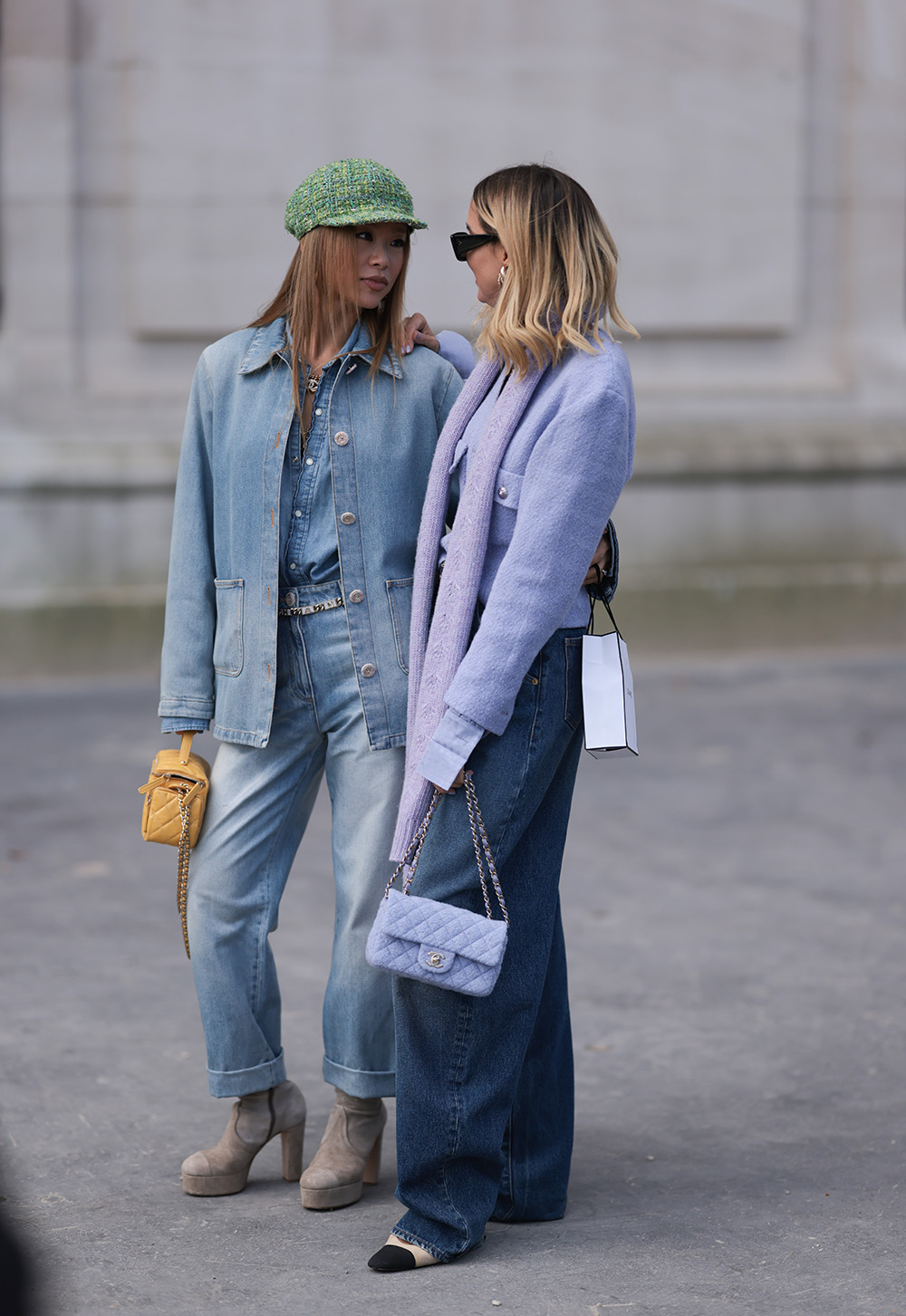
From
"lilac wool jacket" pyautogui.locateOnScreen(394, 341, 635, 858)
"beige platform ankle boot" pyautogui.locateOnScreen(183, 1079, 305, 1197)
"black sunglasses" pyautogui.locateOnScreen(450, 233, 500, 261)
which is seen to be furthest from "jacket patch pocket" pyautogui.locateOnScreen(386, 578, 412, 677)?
"beige platform ankle boot" pyautogui.locateOnScreen(183, 1079, 305, 1197)

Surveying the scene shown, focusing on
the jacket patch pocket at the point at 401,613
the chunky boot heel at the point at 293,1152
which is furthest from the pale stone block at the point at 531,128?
the chunky boot heel at the point at 293,1152

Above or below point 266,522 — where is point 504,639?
below


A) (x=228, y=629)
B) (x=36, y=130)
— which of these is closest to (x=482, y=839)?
(x=228, y=629)

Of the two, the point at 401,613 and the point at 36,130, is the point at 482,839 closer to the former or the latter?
the point at 401,613

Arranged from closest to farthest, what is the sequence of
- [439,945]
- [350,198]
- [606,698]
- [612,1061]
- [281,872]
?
[439,945], [606,698], [350,198], [281,872], [612,1061]

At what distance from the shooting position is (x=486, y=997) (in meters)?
2.96

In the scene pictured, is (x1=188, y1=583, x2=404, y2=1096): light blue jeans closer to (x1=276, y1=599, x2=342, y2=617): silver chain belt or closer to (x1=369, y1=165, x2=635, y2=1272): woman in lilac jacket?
(x1=276, y1=599, x2=342, y2=617): silver chain belt

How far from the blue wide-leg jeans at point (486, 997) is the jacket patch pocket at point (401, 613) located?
39cm

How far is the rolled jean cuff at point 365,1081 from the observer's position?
3.28 m

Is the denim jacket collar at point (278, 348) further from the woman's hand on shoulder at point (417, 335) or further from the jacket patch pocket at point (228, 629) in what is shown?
the jacket patch pocket at point (228, 629)

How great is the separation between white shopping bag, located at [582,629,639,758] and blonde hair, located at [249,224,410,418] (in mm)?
786

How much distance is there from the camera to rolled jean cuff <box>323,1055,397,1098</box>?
129 inches

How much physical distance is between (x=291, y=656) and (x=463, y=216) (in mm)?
6518

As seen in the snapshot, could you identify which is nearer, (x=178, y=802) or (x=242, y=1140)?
(x=178, y=802)
